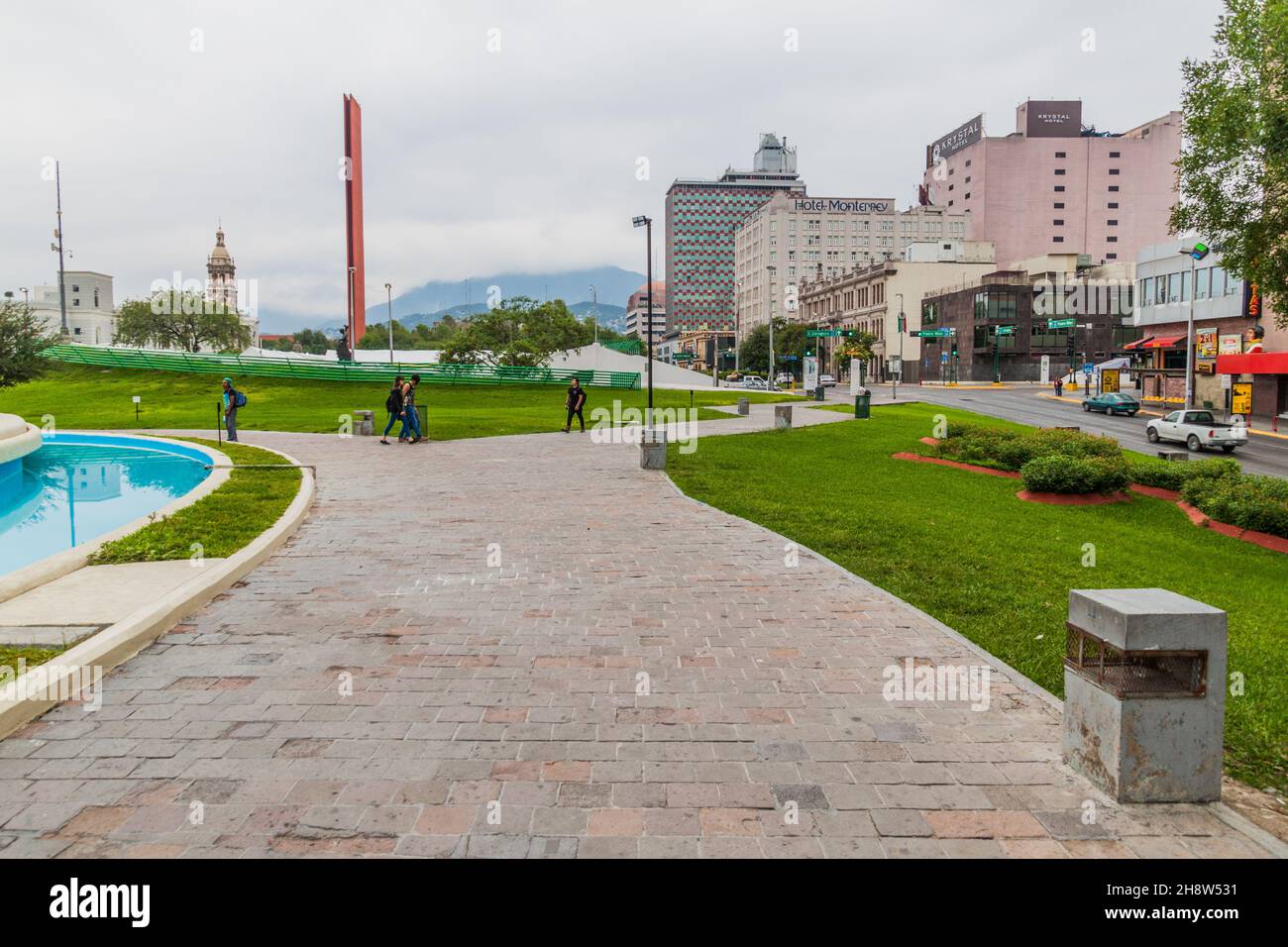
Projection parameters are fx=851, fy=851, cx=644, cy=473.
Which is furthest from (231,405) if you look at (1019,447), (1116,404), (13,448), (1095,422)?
(1116,404)

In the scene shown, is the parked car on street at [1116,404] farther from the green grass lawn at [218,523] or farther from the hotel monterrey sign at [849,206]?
the hotel monterrey sign at [849,206]

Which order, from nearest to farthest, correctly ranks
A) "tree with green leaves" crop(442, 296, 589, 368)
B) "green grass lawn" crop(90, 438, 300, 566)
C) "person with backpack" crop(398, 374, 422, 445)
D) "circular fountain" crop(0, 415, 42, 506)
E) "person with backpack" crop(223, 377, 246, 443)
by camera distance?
"green grass lawn" crop(90, 438, 300, 566) → "circular fountain" crop(0, 415, 42, 506) → "person with backpack" crop(398, 374, 422, 445) → "person with backpack" crop(223, 377, 246, 443) → "tree with green leaves" crop(442, 296, 589, 368)

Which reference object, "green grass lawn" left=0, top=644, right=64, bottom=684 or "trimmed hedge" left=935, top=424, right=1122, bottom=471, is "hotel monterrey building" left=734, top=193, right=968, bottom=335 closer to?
"trimmed hedge" left=935, top=424, right=1122, bottom=471

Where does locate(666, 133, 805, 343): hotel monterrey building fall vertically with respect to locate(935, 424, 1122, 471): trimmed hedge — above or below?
above

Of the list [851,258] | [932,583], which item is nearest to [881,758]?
[932,583]

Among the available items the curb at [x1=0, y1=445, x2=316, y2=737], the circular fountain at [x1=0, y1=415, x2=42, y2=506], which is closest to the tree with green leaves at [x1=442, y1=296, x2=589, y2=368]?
the circular fountain at [x1=0, y1=415, x2=42, y2=506]

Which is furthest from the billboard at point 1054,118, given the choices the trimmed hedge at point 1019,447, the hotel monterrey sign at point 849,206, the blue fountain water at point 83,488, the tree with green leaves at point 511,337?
the blue fountain water at point 83,488

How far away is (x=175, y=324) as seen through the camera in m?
77.4

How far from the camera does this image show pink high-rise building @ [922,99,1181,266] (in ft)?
398

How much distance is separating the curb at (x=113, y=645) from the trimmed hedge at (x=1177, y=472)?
1524 cm

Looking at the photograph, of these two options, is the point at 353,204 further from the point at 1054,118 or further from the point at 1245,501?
the point at 1054,118

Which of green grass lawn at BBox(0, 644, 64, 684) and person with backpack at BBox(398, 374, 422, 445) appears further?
person with backpack at BBox(398, 374, 422, 445)

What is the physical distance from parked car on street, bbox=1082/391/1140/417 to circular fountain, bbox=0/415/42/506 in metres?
46.4
